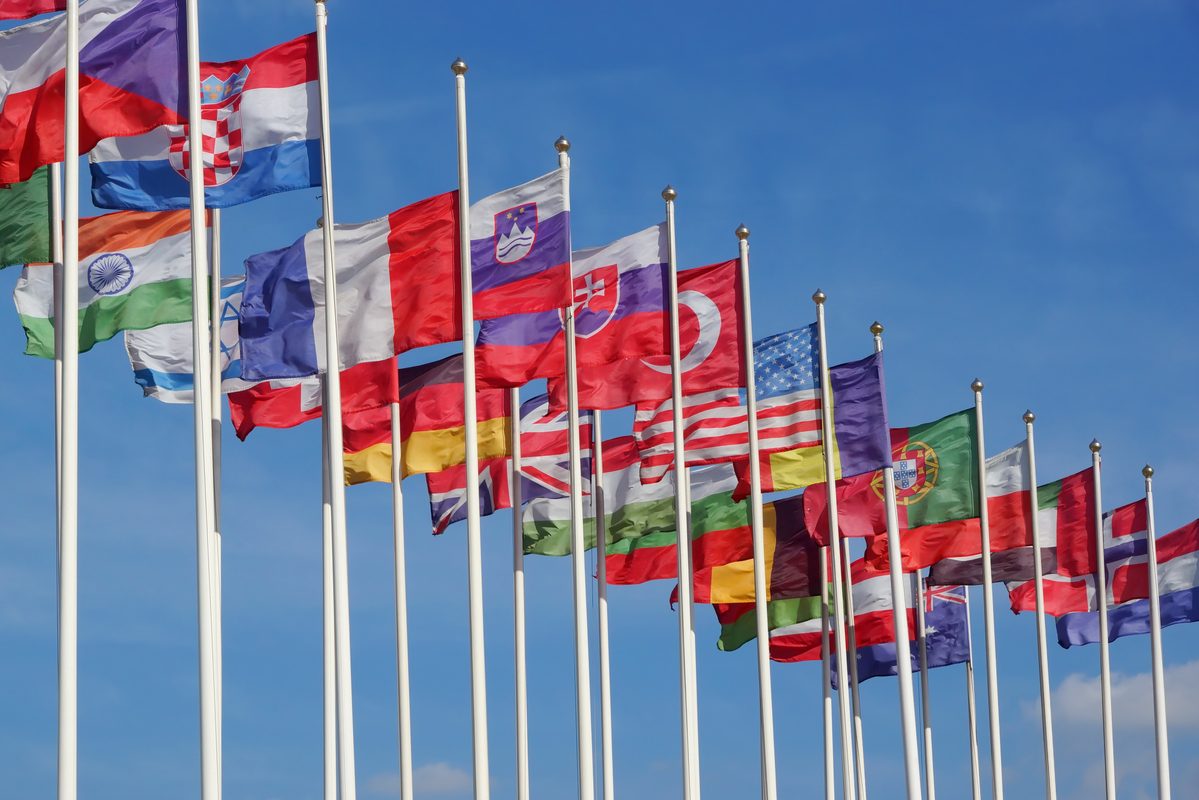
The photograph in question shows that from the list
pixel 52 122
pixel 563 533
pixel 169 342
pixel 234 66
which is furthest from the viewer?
pixel 563 533

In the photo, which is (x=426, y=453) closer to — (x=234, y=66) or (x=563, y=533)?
(x=563, y=533)

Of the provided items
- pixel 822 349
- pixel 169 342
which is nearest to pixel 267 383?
pixel 169 342

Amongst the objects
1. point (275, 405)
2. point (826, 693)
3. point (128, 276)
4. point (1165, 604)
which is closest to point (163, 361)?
point (275, 405)

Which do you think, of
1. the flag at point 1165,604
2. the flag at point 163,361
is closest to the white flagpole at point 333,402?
the flag at point 163,361

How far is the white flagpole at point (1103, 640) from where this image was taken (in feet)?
133

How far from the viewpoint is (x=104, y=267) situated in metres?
28.5

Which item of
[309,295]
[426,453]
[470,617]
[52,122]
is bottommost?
[470,617]

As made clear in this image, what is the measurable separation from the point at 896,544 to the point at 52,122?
17617mm

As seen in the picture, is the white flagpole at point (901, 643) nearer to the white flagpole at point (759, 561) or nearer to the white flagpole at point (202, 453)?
the white flagpole at point (759, 561)

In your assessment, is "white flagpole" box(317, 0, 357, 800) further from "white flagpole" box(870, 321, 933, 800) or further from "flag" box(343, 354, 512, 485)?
"white flagpole" box(870, 321, 933, 800)

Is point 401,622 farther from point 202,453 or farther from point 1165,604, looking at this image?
point 1165,604

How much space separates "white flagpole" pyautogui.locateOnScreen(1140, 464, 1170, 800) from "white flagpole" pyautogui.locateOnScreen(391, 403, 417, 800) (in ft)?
61.9

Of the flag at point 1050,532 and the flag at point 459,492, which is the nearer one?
the flag at point 459,492

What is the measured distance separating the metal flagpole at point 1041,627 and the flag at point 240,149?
19.4 metres
